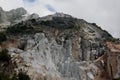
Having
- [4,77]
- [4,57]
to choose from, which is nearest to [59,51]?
[4,57]

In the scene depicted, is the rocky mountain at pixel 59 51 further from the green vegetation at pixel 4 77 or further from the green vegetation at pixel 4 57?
the green vegetation at pixel 4 77

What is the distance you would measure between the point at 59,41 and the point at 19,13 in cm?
4567

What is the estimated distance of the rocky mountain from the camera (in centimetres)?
8094

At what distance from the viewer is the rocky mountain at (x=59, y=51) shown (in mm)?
80938

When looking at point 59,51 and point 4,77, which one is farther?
point 59,51

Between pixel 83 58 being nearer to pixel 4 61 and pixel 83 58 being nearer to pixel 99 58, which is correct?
pixel 99 58

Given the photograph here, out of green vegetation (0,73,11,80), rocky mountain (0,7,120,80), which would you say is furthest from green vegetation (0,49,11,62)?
green vegetation (0,73,11,80)

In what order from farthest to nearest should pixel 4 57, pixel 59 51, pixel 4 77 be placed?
pixel 59 51
pixel 4 57
pixel 4 77

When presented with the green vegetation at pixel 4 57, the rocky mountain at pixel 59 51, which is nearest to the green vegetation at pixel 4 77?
the rocky mountain at pixel 59 51

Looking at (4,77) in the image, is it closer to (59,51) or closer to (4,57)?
(4,57)

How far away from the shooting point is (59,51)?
8962 cm

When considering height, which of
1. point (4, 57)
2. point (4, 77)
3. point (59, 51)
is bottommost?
point (4, 77)

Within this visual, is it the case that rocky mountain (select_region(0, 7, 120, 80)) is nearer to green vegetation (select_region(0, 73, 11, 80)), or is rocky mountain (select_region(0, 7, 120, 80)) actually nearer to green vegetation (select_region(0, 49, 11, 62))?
green vegetation (select_region(0, 49, 11, 62))

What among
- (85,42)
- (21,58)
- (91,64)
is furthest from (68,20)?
(21,58)
